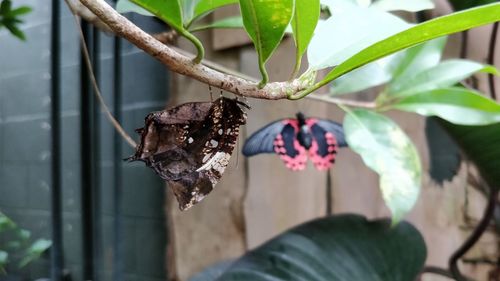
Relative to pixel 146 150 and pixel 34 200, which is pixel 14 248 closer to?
pixel 34 200

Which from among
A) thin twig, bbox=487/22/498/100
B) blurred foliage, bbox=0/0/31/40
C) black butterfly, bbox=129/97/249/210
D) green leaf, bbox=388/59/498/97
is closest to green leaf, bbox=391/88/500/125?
green leaf, bbox=388/59/498/97

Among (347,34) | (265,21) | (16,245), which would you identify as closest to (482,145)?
(347,34)

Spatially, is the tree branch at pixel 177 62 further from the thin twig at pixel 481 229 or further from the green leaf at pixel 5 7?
the thin twig at pixel 481 229

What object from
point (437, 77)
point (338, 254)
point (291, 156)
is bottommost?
point (338, 254)

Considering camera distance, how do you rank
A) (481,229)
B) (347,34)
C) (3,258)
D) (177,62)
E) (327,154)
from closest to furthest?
(177,62) → (347,34) → (3,258) → (327,154) → (481,229)

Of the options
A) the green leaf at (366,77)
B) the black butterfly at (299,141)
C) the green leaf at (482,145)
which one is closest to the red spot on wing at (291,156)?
the black butterfly at (299,141)

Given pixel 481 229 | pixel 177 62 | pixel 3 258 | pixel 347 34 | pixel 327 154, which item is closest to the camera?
pixel 177 62

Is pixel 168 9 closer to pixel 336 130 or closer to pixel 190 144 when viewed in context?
pixel 190 144
